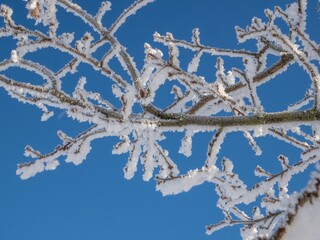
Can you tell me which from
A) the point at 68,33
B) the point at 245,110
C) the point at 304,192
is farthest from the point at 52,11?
the point at 304,192

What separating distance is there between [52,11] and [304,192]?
3.32 metres

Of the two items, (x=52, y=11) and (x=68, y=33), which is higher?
(x=52, y=11)

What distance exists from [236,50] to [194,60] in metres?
0.47

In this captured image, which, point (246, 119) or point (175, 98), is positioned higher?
point (175, 98)

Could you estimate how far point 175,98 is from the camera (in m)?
4.01

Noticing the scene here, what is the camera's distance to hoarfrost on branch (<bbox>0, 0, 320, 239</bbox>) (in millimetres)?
2592

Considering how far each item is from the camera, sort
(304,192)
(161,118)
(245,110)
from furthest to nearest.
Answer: (245,110), (161,118), (304,192)

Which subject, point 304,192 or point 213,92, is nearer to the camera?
point 304,192

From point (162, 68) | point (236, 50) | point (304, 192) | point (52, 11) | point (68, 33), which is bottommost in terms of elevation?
point (304, 192)

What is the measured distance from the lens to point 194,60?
12.6 feet

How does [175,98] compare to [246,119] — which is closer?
[246,119]

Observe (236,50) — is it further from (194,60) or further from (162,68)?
(162,68)

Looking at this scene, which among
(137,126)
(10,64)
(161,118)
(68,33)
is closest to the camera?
(137,126)

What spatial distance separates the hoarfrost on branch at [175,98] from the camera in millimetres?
2592
